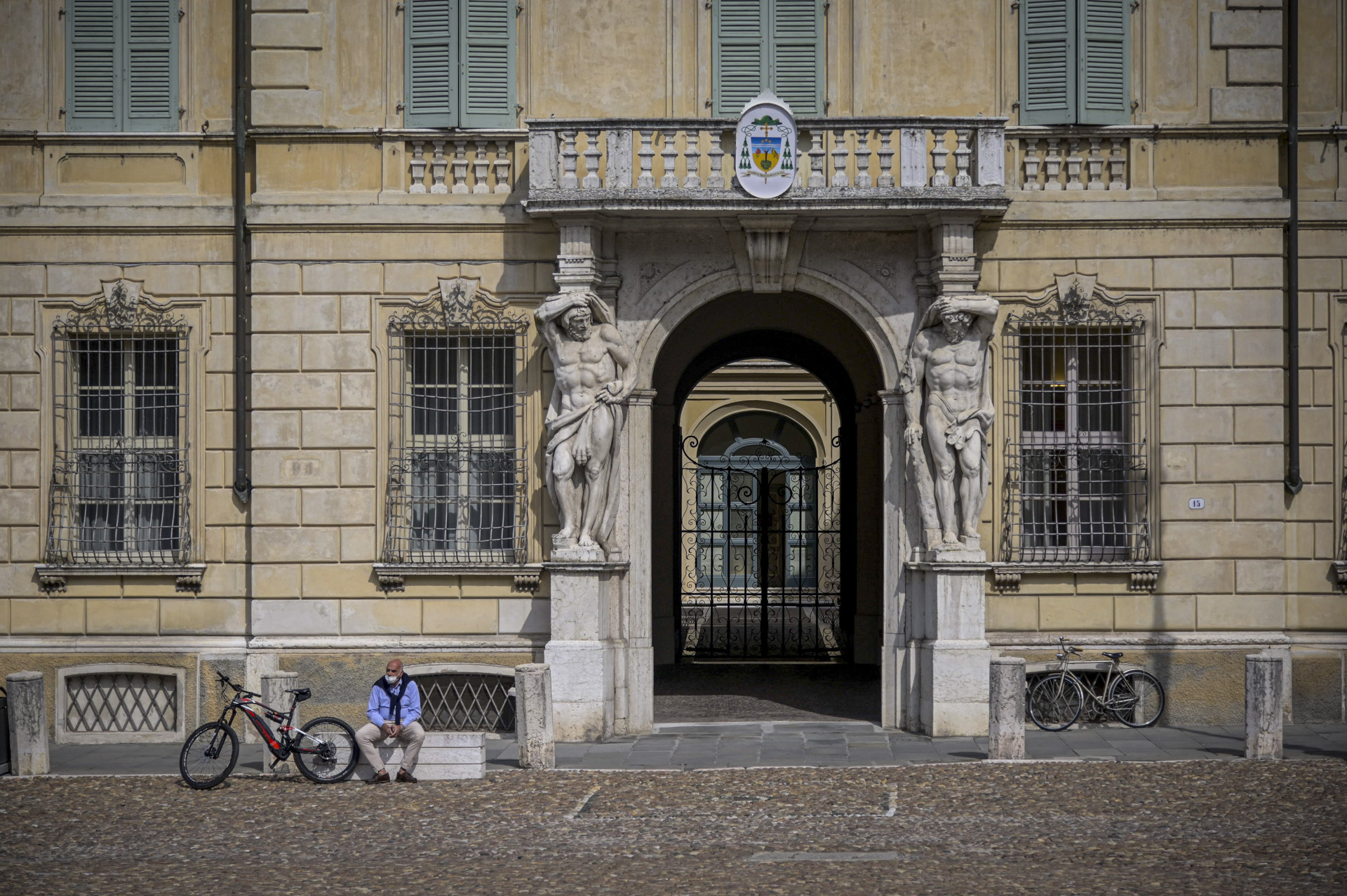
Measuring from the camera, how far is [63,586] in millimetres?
16469

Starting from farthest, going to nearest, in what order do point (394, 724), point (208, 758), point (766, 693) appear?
1. point (766, 693)
2. point (394, 724)
3. point (208, 758)

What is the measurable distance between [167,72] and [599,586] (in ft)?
23.8

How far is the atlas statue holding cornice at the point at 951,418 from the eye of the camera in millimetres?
15422

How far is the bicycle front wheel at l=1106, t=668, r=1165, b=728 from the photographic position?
1580 centimetres

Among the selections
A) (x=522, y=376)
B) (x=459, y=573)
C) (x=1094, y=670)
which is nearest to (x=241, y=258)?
(x=522, y=376)

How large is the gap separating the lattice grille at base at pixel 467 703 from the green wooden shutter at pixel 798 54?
6.91 meters

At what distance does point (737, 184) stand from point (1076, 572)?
210 inches

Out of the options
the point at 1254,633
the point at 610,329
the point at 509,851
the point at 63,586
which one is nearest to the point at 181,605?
the point at 63,586

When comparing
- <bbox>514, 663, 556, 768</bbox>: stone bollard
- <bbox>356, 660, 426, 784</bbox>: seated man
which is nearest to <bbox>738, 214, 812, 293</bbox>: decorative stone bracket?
<bbox>514, 663, 556, 768</bbox>: stone bollard

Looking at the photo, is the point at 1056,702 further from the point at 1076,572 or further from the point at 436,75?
the point at 436,75

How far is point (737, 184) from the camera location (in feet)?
50.6

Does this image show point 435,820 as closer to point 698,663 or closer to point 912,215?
point 912,215

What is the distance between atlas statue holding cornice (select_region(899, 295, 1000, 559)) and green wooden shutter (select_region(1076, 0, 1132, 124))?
8.19ft

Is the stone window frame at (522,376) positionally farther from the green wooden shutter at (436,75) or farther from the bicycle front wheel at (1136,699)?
the bicycle front wheel at (1136,699)
